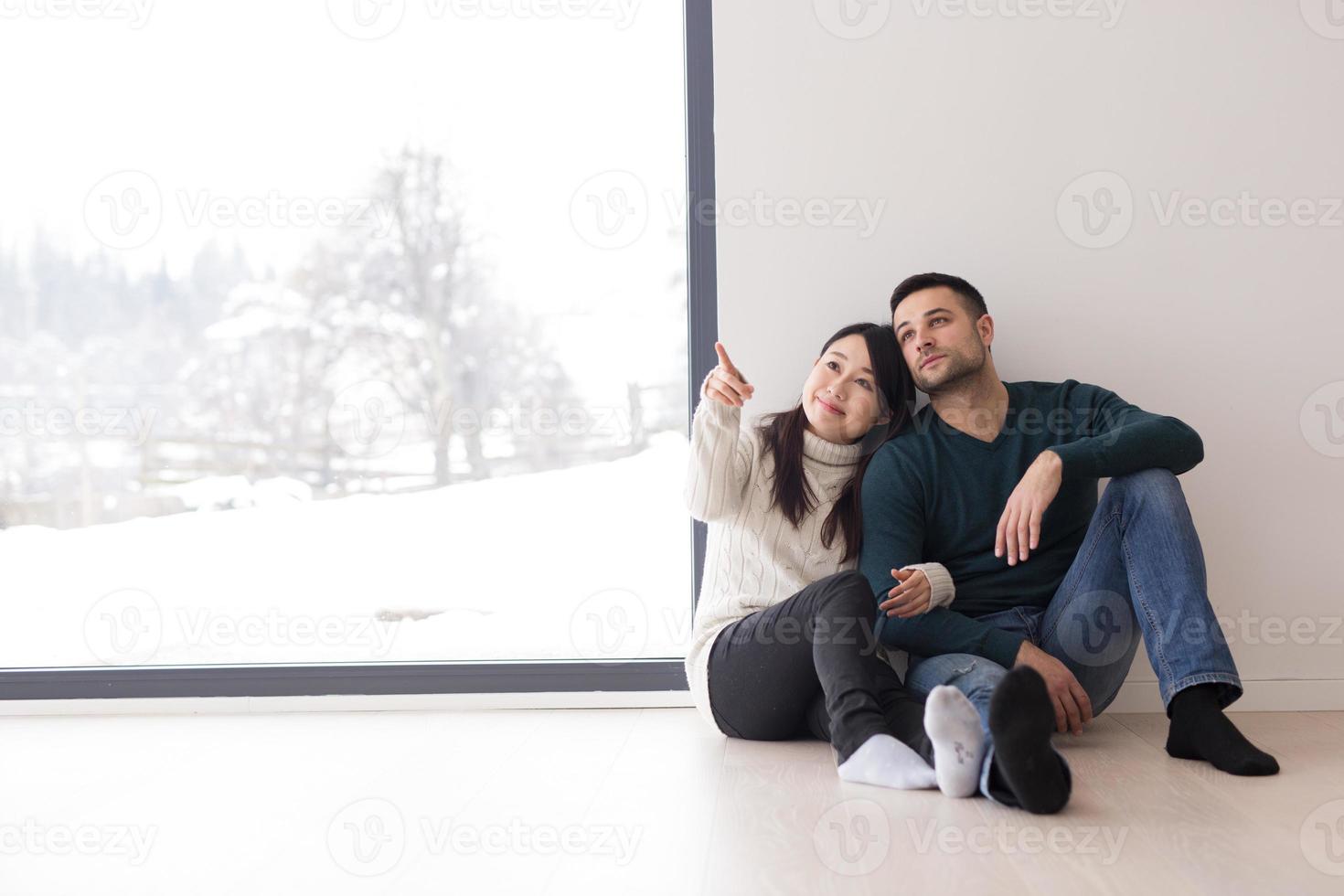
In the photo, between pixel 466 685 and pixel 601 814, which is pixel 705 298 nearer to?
pixel 466 685

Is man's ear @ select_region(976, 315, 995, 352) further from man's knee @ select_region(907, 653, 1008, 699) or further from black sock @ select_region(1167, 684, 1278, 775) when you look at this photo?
black sock @ select_region(1167, 684, 1278, 775)

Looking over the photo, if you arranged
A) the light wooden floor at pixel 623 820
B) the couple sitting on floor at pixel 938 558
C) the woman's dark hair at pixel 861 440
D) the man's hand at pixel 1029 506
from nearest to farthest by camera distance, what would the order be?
the light wooden floor at pixel 623 820 < the couple sitting on floor at pixel 938 558 < the man's hand at pixel 1029 506 < the woman's dark hair at pixel 861 440

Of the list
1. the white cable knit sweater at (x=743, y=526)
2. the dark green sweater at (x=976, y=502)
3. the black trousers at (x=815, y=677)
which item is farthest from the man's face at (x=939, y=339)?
the black trousers at (x=815, y=677)

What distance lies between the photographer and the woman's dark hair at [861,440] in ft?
6.52

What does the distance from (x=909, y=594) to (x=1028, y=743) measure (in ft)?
1.63

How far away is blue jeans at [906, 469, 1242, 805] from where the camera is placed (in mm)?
1652

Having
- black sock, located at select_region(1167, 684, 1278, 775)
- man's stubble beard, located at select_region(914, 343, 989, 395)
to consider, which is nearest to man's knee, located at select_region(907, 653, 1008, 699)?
black sock, located at select_region(1167, 684, 1278, 775)

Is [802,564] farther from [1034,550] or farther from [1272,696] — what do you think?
[1272,696]

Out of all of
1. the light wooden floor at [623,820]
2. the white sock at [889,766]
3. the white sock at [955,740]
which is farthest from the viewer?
the white sock at [889,766]

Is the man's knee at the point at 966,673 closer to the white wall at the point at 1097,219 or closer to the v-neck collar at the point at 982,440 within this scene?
the v-neck collar at the point at 982,440

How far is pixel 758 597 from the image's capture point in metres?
1.97

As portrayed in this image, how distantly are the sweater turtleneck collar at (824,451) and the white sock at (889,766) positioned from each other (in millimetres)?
631

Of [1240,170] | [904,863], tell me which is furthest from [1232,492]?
[904,863]

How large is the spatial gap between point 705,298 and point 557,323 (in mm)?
378
